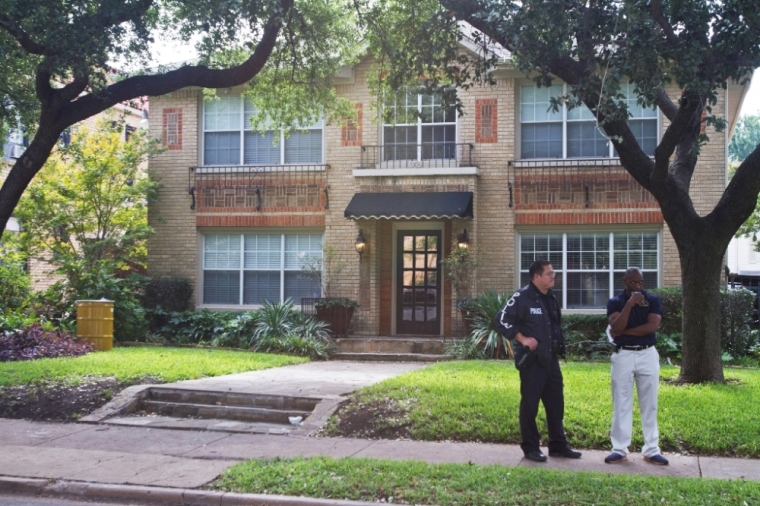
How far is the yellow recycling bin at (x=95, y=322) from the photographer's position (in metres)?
16.3

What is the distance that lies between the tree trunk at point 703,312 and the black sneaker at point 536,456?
4223 millimetres

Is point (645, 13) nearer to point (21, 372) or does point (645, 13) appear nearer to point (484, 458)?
point (484, 458)

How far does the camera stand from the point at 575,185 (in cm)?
1784

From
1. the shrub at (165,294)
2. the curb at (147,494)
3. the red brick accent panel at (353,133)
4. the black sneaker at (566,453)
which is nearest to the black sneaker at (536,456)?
the black sneaker at (566,453)

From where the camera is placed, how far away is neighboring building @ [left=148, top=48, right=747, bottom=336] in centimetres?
1777

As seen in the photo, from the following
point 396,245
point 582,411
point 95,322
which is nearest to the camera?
point 582,411

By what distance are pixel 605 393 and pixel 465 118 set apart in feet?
30.3

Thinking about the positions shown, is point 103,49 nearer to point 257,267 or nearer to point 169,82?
point 169,82

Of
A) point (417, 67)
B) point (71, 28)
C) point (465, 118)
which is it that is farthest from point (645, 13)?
point (465, 118)

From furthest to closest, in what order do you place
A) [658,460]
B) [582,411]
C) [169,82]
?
[169,82] < [582,411] < [658,460]

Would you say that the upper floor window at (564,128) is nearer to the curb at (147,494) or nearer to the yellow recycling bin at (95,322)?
the yellow recycling bin at (95,322)

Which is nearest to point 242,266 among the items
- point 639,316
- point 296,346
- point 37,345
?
point 296,346

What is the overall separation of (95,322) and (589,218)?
1041cm

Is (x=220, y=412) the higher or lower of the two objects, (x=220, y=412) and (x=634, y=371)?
the lower
